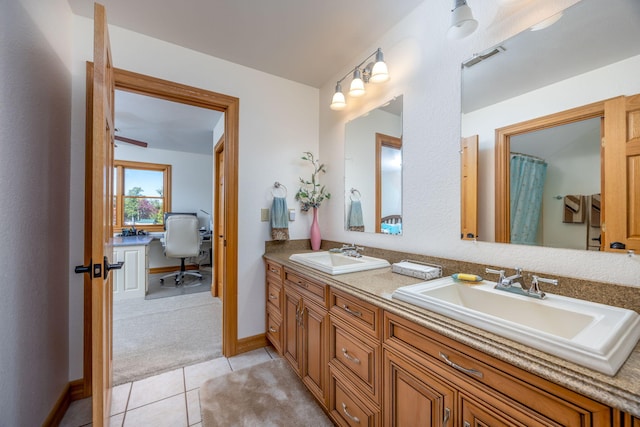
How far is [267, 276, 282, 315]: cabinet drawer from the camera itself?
6.50ft

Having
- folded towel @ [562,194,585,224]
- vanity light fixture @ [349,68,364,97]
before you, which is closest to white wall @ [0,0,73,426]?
vanity light fixture @ [349,68,364,97]

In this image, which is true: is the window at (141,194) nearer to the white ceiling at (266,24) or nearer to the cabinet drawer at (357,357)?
the white ceiling at (266,24)

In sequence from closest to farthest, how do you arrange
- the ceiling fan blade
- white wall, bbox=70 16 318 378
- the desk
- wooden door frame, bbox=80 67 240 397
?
white wall, bbox=70 16 318 378 → wooden door frame, bbox=80 67 240 397 → the desk → the ceiling fan blade

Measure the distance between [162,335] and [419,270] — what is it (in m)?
2.49

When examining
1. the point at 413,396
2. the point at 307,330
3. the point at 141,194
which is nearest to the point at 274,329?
Result: the point at 307,330

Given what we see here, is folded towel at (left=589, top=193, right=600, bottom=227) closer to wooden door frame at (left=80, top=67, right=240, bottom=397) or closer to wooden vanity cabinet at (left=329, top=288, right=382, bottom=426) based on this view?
wooden vanity cabinet at (left=329, top=288, right=382, bottom=426)

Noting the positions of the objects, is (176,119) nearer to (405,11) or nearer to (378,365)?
(405,11)

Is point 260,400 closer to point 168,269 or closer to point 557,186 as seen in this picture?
point 557,186

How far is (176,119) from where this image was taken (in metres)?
3.41

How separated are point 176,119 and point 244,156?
Result: 1.90m

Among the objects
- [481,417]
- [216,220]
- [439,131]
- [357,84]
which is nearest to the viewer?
[481,417]

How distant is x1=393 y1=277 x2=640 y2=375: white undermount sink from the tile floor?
151cm

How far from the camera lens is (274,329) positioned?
211 centimetres

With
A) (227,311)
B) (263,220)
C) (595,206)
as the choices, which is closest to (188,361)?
(227,311)
